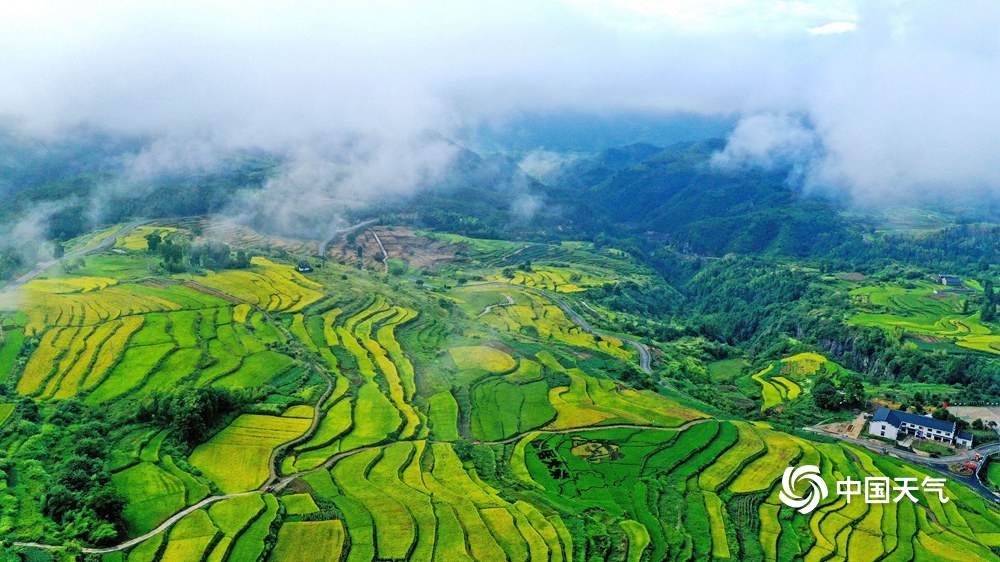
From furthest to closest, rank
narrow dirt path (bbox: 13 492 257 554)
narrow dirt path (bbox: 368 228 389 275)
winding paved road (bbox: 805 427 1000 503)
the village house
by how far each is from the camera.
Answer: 1. narrow dirt path (bbox: 368 228 389 275)
2. the village house
3. winding paved road (bbox: 805 427 1000 503)
4. narrow dirt path (bbox: 13 492 257 554)

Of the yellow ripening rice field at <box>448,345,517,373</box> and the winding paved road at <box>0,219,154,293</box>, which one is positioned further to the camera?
the winding paved road at <box>0,219,154,293</box>

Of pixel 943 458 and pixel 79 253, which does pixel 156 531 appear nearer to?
pixel 943 458

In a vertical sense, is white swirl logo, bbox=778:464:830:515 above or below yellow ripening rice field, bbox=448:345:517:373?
above

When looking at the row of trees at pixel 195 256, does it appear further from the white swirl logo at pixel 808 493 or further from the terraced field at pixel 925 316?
the terraced field at pixel 925 316

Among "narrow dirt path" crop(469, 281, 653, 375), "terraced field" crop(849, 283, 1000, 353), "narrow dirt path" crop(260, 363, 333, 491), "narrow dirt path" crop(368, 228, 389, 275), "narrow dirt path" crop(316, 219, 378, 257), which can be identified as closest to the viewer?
"narrow dirt path" crop(260, 363, 333, 491)

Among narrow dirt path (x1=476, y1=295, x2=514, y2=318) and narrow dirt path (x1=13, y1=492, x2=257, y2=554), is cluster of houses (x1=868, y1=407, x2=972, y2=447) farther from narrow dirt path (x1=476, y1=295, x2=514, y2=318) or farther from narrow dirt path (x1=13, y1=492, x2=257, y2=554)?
narrow dirt path (x1=476, y1=295, x2=514, y2=318)

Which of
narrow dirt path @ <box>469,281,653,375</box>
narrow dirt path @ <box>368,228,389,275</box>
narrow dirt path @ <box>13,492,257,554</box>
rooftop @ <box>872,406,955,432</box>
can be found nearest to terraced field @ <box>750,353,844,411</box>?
rooftop @ <box>872,406,955,432</box>

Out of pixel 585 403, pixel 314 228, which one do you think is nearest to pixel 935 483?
pixel 585 403

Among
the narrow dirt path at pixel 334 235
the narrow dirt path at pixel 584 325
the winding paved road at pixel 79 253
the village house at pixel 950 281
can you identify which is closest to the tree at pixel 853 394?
the narrow dirt path at pixel 584 325
